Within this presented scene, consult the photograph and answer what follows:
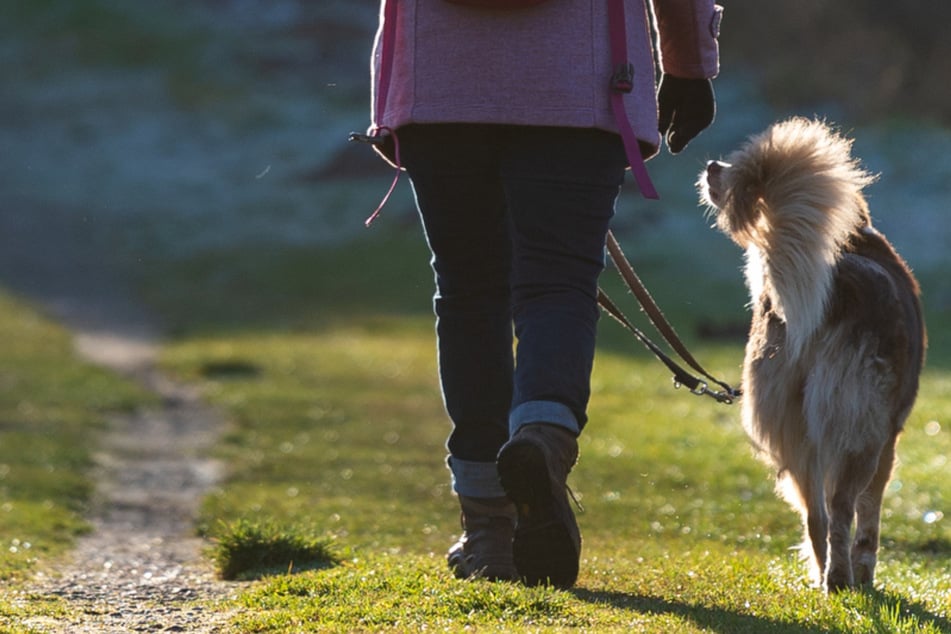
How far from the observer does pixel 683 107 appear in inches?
171

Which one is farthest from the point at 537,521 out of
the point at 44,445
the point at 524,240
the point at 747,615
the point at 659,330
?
the point at 44,445

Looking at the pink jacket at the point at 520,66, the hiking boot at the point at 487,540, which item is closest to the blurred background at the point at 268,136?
the hiking boot at the point at 487,540

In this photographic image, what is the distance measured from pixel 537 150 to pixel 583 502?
166 inches

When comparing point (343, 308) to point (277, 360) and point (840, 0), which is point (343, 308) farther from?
→ point (840, 0)

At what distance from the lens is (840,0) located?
43.0 metres

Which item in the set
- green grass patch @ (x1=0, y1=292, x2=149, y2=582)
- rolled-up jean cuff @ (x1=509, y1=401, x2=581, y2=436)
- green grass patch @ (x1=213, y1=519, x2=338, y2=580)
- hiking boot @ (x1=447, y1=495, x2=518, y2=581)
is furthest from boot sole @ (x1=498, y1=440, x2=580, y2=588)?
green grass patch @ (x1=0, y1=292, x2=149, y2=582)

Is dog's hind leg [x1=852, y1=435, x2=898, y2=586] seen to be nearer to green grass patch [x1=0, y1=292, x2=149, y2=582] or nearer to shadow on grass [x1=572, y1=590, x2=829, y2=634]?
shadow on grass [x1=572, y1=590, x2=829, y2=634]

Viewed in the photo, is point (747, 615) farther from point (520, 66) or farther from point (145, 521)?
point (145, 521)

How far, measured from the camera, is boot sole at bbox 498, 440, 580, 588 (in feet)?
12.1

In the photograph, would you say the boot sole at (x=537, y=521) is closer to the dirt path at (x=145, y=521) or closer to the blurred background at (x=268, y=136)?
the dirt path at (x=145, y=521)

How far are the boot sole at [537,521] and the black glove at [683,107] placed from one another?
114 centimetres

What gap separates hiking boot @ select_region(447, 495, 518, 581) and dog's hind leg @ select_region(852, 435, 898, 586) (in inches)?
45.8

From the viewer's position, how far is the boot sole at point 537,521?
3.70m

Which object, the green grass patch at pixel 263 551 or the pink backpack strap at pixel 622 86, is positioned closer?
the pink backpack strap at pixel 622 86
